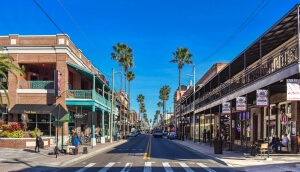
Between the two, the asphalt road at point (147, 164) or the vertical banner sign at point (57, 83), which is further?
the vertical banner sign at point (57, 83)

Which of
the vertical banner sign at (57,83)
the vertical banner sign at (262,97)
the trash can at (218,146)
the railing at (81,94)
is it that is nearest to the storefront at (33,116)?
the vertical banner sign at (57,83)

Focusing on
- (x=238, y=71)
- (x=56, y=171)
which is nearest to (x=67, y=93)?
(x=238, y=71)

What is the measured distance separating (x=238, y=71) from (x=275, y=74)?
1654cm

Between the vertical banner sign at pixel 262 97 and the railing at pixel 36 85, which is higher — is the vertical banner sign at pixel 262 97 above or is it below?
below

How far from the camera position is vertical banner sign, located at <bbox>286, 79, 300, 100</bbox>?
17.0 m

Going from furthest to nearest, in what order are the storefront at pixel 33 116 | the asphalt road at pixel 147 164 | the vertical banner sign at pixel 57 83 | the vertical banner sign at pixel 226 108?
the storefront at pixel 33 116 → the vertical banner sign at pixel 57 83 → the vertical banner sign at pixel 226 108 → the asphalt road at pixel 147 164

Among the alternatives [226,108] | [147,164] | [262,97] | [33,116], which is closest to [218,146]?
[226,108]

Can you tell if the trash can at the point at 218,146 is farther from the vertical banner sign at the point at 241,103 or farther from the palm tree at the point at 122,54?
the palm tree at the point at 122,54

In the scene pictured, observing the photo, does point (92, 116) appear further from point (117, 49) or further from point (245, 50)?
point (117, 49)

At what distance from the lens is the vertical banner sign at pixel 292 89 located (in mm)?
17016

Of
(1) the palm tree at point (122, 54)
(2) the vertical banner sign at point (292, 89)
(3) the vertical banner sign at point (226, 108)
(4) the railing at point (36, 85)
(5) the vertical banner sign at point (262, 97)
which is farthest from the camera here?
(1) the palm tree at point (122, 54)

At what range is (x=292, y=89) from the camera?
17094 millimetres

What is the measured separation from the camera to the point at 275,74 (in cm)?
1956

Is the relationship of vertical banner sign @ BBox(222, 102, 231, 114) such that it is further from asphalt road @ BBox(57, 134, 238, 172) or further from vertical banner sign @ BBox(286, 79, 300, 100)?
vertical banner sign @ BBox(286, 79, 300, 100)
